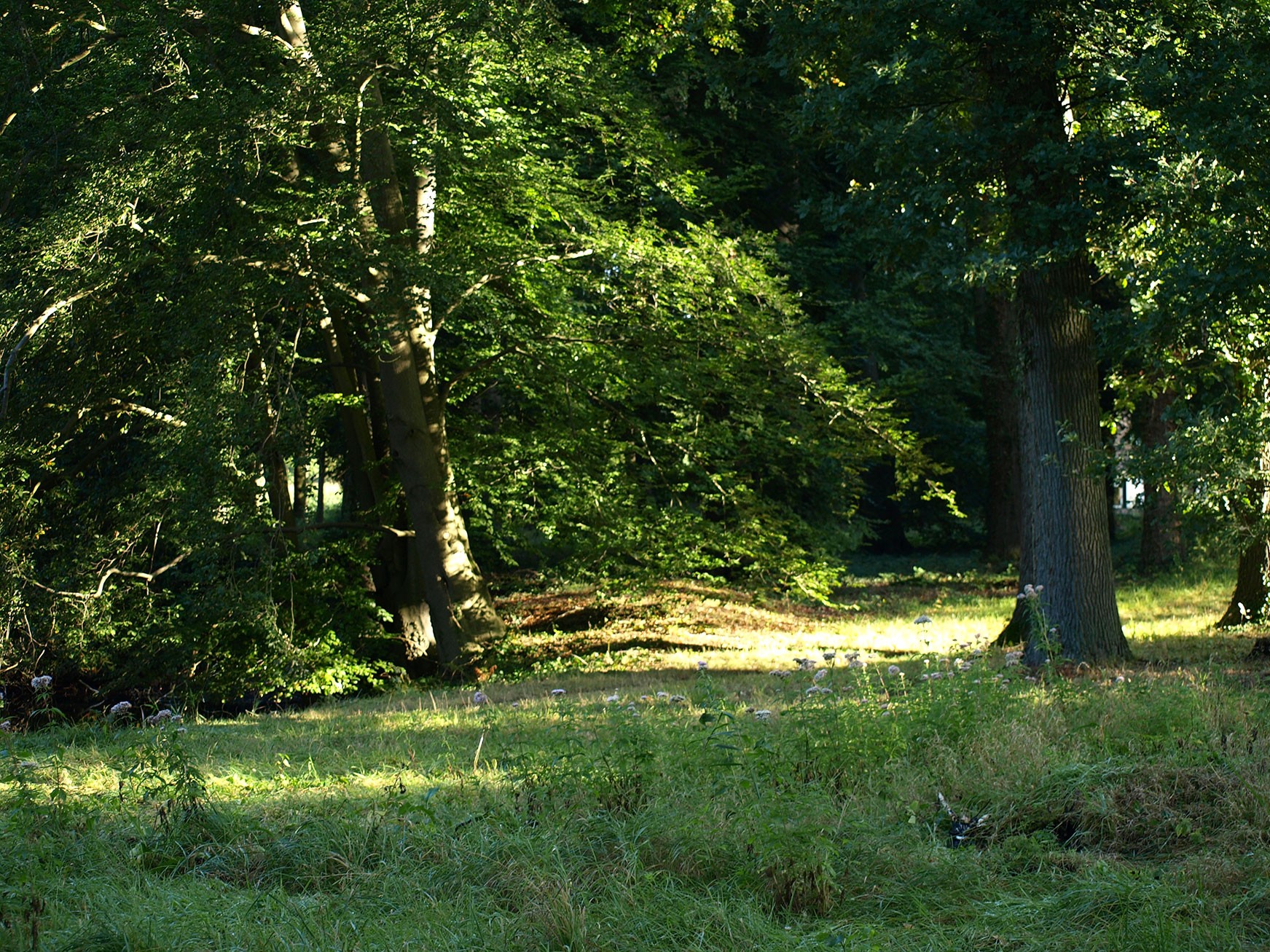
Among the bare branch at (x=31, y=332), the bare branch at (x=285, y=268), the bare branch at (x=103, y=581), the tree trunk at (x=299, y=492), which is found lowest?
the bare branch at (x=103, y=581)

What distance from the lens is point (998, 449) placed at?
941 inches

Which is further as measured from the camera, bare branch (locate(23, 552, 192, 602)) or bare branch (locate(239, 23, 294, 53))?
bare branch (locate(239, 23, 294, 53))

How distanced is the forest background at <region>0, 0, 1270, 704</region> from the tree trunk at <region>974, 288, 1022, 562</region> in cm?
788

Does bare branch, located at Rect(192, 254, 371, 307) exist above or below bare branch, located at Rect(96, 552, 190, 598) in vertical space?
above

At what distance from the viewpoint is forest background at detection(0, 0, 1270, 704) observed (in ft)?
31.7

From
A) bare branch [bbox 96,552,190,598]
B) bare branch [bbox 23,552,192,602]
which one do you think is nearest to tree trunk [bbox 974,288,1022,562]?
bare branch [bbox 96,552,190,598]

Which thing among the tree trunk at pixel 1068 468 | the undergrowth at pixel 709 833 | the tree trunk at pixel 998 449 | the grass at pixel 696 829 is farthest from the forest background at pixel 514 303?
the tree trunk at pixel 998 449

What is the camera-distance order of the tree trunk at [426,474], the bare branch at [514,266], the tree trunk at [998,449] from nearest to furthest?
the bare branch at [514,266], the tree trunk at [426,474], the tree trunk at [998,449]

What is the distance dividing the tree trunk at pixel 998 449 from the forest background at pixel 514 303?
788 cm

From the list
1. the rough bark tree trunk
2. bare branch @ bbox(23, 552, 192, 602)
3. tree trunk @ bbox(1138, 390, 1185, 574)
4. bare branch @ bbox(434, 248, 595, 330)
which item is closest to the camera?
the rough bark tree trunk

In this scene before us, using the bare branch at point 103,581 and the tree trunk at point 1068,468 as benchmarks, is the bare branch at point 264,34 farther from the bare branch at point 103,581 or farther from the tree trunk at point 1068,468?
the tree trunk at point 1068,468

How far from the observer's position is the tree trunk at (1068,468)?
34.3ft

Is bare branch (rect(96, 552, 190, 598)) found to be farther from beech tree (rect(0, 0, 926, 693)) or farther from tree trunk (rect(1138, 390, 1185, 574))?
tree trunk (rect(1138, 390, 1185, 574))

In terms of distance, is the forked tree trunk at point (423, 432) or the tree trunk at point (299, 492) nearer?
the forked tree trunk at point (423, 432)
